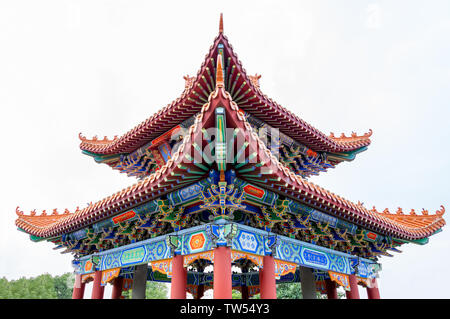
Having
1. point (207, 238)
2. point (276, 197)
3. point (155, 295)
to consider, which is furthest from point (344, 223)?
point (155, 295)

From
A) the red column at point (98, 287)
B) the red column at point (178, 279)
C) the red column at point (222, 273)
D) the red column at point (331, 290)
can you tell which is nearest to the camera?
the red column at point (222, 273)

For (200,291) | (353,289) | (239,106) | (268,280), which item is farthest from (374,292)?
(239,106)

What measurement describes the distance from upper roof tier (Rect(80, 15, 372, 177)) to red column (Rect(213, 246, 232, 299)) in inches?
177

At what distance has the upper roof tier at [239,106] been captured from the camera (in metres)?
8.45

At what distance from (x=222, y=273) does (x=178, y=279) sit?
4.66ft

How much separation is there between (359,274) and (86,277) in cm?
846

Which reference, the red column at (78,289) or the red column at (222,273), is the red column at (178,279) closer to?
the red column at (222,273)

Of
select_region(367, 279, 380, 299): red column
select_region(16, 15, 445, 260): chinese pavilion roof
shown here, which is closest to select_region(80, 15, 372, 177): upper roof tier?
select_region(16, 15, 445, 260): chinese pavilion roof

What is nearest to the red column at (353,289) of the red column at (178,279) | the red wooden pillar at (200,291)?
the red column at (178,279)

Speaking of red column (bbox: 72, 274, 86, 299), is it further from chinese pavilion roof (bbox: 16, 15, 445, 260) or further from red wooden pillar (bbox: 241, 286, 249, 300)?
red wooden pillar (bbox: 241, 286, 249, 300)

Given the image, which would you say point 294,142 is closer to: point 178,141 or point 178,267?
point 178,141

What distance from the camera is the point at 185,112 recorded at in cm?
1014

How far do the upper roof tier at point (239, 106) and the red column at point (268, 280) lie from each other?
4.47m

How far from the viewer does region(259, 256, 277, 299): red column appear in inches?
281
